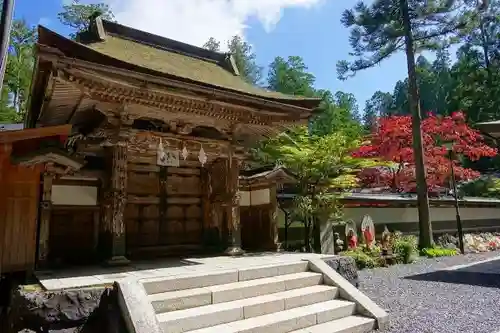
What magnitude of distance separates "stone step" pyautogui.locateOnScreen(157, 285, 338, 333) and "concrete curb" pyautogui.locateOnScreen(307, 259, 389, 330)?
160mm

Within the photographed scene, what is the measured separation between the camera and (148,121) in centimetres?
756

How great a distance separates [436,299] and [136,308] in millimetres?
5494

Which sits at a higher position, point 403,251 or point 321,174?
point 321,174

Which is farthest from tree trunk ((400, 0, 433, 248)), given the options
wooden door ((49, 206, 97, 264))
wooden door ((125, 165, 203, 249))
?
wooden door ((49, 206, 97, 264))

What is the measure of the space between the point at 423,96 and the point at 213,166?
41236 mm

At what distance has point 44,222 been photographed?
21.0 feet

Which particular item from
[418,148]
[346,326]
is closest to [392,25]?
[418,148]

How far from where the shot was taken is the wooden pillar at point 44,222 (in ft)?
20.7

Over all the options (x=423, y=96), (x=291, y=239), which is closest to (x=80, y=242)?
(x=291, y=239)

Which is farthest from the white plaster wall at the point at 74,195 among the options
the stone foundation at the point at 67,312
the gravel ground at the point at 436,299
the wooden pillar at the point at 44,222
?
the gravel ground at the point at 436,299

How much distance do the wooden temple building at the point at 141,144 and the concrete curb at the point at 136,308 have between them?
A: 2174mm

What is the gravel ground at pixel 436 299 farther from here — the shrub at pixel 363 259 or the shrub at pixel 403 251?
the shrub at pixel 403 251

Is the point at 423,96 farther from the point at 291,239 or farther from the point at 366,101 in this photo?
the point at 291,239

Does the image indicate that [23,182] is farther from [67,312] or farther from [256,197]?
[256,197]
